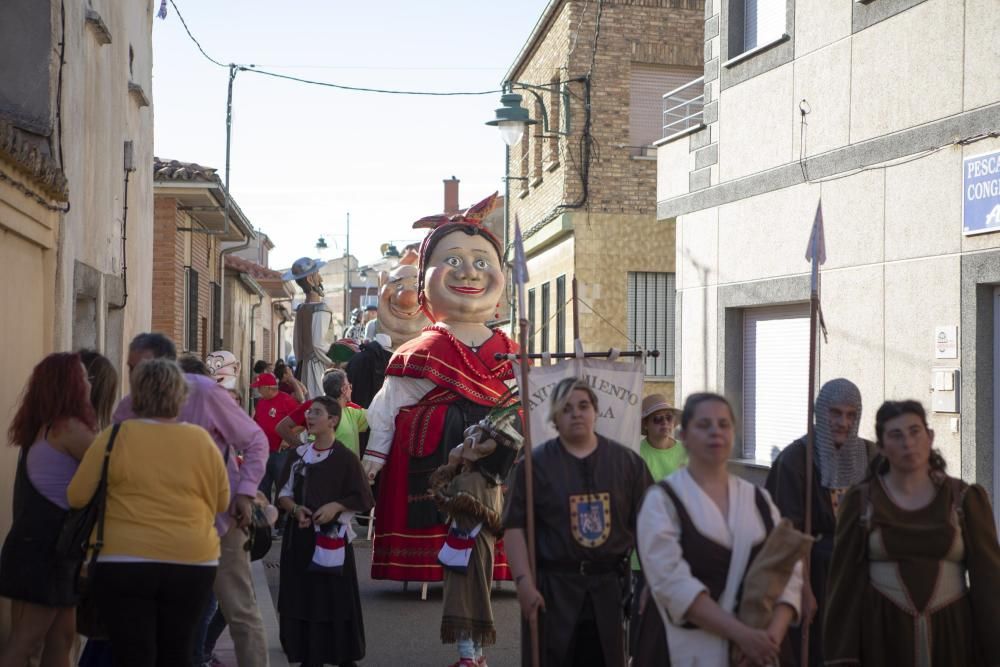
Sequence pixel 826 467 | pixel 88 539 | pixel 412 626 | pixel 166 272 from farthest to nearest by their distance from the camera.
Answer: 1. pixel 166 272
2. pixel 412 626
3. pixel 826 467
4. pixel 88 539

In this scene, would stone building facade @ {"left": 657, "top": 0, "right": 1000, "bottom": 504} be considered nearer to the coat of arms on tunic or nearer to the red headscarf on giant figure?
the red headscarf on giant figure

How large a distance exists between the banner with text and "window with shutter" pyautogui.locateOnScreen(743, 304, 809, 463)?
620 cm

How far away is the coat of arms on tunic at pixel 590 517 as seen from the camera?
18.6 feet

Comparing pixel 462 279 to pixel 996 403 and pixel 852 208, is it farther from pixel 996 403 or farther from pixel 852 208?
pixel 996 403

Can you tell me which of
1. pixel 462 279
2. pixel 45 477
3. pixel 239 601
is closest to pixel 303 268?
pixel 462 279

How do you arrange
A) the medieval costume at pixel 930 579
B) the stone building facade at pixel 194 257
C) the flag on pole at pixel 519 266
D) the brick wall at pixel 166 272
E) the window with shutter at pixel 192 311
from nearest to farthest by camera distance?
the medieval costume at pixel 930 579
the flag on pole at pixel 519 266
the stone building facade at pixel 194 257
the brick wall at pixel 166 272
the window with shutter at pixel 192 311

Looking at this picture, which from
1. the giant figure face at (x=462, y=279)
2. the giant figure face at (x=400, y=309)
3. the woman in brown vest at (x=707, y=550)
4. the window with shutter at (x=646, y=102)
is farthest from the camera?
the window with shutter at (x=646, y=102)

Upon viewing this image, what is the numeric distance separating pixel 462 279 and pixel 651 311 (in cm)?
1246

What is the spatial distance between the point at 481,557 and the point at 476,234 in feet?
13.7

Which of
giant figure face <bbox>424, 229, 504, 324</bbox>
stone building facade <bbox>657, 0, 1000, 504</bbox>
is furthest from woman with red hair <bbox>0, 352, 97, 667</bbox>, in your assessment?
stone building facade <bbox>657, 0, 1000, 504</bbox>

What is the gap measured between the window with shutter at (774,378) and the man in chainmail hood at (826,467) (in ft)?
23.8

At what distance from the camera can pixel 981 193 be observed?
10.7 m

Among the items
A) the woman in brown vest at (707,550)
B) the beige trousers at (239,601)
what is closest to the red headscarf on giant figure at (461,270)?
the beige trousers at (239,601)

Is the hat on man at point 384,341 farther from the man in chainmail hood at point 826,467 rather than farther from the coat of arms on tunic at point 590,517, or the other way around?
the coat of arms on tunic at point 590,517
